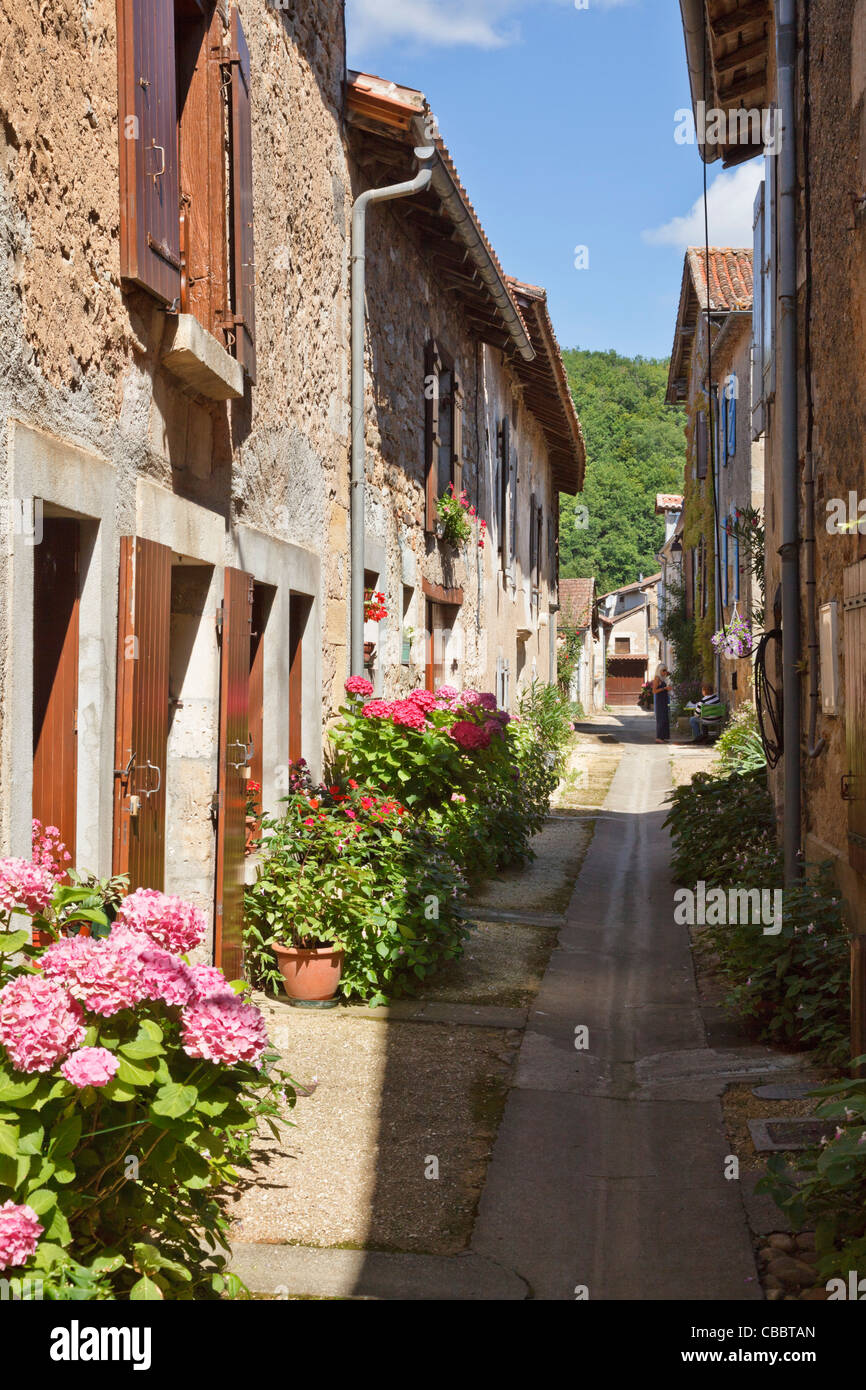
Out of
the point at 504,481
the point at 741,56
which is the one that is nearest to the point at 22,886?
the point at 741,56

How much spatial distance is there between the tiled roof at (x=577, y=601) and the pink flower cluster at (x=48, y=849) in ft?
104

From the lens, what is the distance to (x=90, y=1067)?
2285mm

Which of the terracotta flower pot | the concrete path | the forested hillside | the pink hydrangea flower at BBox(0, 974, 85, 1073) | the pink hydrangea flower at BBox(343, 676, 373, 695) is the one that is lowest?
the concrete path

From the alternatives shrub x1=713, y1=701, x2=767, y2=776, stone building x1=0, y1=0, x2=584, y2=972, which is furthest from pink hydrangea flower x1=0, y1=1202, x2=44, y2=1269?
shrub x1=713, y1=701, x2=767, y2=776

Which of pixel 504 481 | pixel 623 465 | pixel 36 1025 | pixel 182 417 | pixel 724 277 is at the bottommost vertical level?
pixel 36 1025

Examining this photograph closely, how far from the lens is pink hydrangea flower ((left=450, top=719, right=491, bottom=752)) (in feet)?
22.5

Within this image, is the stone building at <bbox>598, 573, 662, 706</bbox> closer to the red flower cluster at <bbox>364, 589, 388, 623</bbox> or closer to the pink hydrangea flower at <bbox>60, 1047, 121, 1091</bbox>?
the red flower cluster at <bbox>364, 589, 388, 623</bbox>

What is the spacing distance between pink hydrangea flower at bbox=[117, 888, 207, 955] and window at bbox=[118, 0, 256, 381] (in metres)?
2.23

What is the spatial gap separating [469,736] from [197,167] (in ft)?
10.7

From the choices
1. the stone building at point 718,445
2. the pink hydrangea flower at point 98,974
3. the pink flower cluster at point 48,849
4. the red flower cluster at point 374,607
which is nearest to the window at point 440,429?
the red flower cluster at point 374,607

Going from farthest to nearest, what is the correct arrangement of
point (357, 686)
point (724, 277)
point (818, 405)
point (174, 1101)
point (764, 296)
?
point (724, 277) → point (764, 296) → point (357, 686) → point (818, 405) → point (174, 1101)

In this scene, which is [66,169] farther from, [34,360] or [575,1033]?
[575,1033]

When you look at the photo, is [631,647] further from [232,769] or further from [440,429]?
[232,769]
